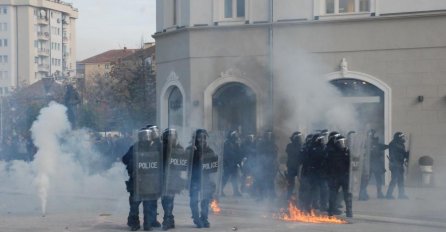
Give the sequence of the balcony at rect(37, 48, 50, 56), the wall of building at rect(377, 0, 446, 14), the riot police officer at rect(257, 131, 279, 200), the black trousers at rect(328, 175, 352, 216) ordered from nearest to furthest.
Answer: the black trousers at rect(328, 175, 352, 216) < the riot police officer at rect(257, 131, 279, 200) < the wall of building at rect(377, 0, 446, 14) < the balcony at rect(37, 48, 50, 56)

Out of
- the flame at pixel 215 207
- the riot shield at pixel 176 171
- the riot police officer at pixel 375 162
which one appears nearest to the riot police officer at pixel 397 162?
the riot police officer at pixel 375 162

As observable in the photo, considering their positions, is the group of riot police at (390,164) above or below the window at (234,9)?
below

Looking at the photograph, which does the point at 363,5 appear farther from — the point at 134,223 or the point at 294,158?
the point at 134,223

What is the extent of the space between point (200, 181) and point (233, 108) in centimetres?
1010

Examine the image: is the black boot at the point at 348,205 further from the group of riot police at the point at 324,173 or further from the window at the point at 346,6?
the window at the point at 346,6

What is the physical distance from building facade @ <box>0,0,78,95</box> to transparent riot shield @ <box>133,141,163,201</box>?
A: 83.0 meters

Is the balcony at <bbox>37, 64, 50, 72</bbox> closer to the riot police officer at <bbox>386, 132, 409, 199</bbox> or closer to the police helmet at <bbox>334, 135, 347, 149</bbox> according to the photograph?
the riot police officer at <bbox>386, 132, 409, 199</bbox>

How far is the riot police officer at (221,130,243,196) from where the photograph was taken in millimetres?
19016

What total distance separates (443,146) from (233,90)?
6.20 meters

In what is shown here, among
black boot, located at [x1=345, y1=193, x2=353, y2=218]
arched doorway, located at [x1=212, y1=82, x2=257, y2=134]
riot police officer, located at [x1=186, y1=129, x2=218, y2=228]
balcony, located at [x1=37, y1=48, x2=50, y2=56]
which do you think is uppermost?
balcony, located at [x1=37, y1=48, x2=50, y2=56]

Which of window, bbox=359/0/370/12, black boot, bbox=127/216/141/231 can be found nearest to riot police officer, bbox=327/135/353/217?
black boot, bbox=127/216/141/231

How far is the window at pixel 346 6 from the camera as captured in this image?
867 inches

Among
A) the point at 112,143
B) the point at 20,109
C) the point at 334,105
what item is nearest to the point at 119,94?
the point at 20,109

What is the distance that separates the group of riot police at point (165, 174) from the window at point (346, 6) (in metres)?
9.49
